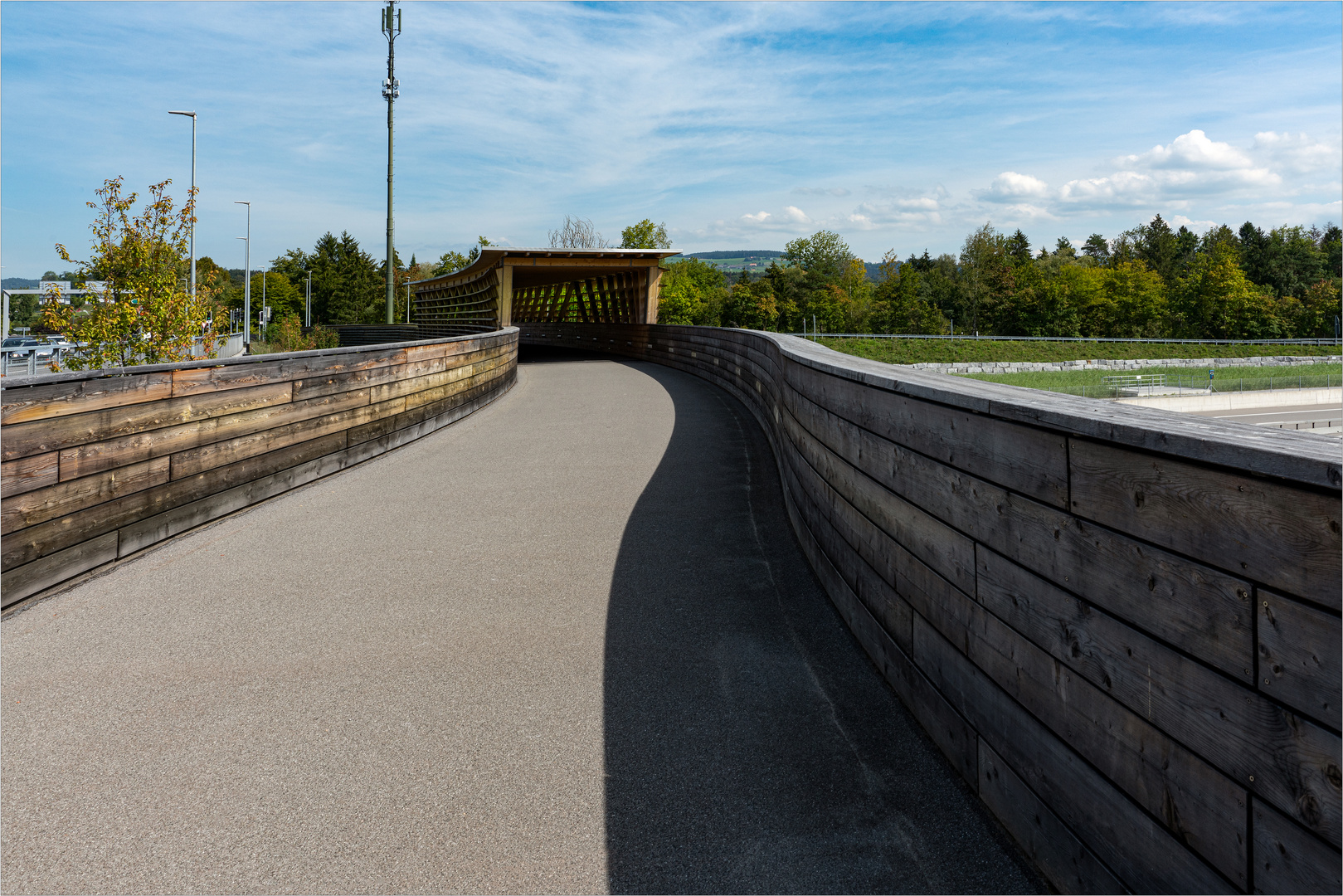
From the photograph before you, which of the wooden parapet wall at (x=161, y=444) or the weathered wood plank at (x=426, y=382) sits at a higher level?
the weathered wood plank at (x=426, y=382)

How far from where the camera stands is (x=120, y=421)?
5.96m

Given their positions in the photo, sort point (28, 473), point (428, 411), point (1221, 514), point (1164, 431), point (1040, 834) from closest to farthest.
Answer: point (1221, 514) → point (1164, 431) → point (1040, 834) → point (28, 473) → point (428, 411)

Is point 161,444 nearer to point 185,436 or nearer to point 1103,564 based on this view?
point 185,436

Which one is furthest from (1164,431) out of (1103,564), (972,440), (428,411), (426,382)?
(428,411)

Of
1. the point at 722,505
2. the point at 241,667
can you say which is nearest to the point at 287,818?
the point at 241,667

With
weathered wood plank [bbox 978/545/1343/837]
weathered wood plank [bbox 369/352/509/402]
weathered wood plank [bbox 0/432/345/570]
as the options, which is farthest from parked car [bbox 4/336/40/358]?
weathered wood plank [bbox 978/545/1343/837]

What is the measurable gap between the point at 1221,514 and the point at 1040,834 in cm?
130

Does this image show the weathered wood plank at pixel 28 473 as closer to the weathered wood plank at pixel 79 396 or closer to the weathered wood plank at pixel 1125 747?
the weathered wood plank at pixel 79 396

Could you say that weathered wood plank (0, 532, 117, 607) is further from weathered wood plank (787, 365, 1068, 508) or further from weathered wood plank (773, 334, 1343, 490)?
weathered wood plank (773, 334, 1343, 490)

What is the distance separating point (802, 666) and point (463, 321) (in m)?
36.8

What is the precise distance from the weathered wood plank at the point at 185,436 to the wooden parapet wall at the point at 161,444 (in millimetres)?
11

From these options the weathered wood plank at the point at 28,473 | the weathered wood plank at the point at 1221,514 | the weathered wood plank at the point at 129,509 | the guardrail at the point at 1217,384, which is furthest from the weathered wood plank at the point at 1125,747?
the guardrail at the point at 1217,384

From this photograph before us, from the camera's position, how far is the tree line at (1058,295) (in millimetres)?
81500

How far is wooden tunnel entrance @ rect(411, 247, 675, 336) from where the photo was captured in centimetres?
2888
